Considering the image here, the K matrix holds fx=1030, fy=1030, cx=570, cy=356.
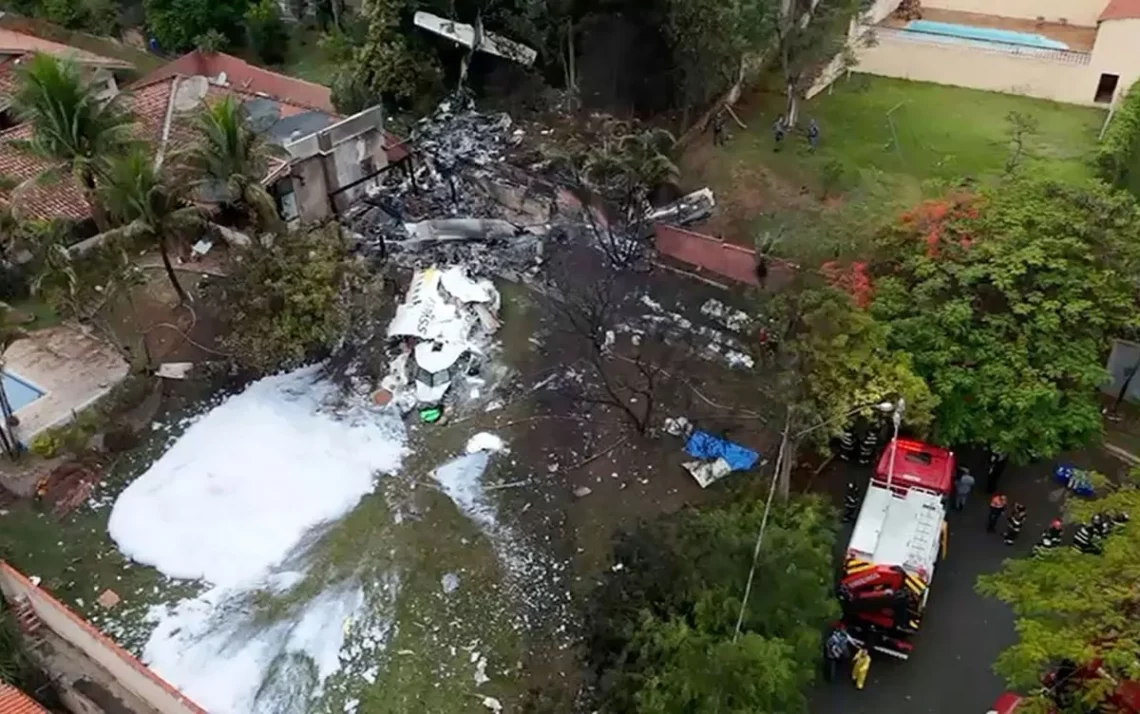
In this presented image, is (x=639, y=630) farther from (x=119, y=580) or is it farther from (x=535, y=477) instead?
(x=119, y=580)

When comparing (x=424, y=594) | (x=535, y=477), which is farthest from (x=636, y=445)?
(x=424, y=594)

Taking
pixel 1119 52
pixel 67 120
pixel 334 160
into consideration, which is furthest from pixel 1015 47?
pixel 67 120

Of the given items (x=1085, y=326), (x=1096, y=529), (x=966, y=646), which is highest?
(x=1085, y=326)

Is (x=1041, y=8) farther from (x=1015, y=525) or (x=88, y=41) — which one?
(x=88, y=41)

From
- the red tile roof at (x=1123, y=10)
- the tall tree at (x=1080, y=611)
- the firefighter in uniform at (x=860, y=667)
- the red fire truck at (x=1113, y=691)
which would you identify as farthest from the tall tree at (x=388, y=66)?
the red fire truck at (x=1113, y=691)

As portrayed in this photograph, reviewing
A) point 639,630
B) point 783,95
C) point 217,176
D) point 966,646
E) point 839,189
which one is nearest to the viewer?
point 639,630

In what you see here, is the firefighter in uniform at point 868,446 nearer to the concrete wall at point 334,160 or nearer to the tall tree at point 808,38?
the tall tree at point 808,38
